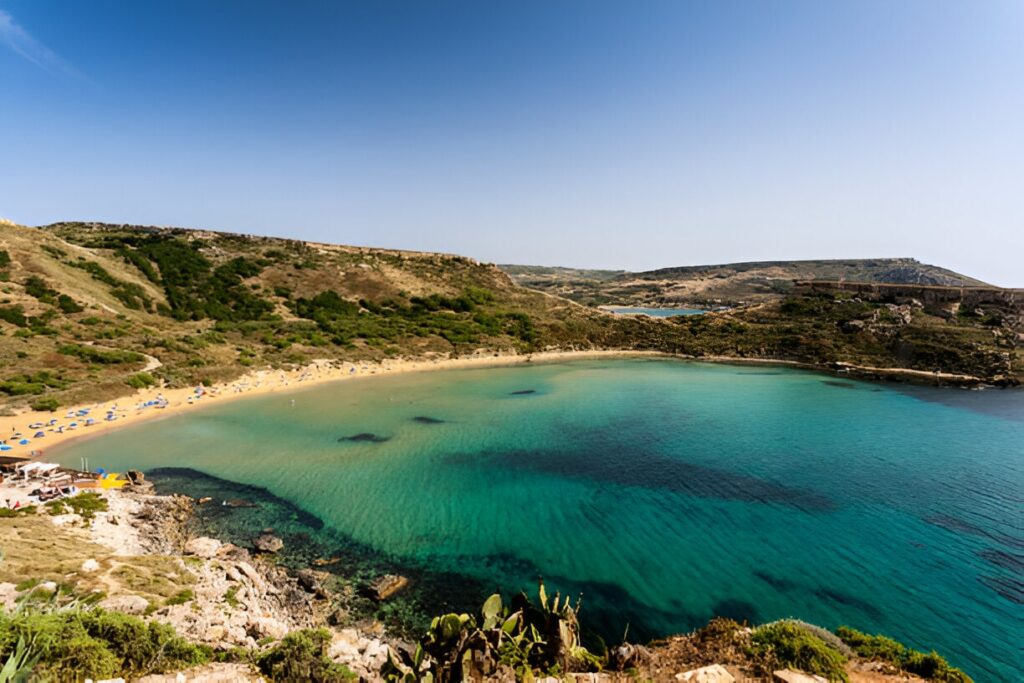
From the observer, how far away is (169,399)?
1328 inches

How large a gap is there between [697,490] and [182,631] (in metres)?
19.4

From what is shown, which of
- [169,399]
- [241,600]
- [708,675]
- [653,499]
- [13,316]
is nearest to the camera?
[708,675]

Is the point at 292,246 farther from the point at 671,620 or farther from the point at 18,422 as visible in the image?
the point at 671,620

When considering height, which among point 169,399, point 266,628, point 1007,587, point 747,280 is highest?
point 747,280

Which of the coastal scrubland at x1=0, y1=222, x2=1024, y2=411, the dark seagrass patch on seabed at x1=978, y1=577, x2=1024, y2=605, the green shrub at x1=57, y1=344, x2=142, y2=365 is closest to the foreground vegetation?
the dark seagrass patch on seabed at x1=978, y1=577, x2=1024, y2=605

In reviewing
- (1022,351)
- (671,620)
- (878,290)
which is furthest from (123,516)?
(878,290)

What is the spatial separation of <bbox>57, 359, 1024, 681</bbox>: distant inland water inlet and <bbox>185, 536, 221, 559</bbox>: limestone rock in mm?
1029

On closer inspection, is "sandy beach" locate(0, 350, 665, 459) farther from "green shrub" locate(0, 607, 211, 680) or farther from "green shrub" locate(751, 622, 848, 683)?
"green shrub" locate(751, 622, 848, 683)

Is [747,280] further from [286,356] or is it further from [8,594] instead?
[8,594]

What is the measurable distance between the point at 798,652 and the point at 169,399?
4122 centimetres

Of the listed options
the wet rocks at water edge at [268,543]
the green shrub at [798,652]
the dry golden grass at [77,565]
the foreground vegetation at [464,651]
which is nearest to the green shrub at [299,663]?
the foreground vegetation at [464,651]

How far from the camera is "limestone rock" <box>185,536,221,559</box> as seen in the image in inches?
571

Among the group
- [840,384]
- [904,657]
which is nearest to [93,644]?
[904,657]

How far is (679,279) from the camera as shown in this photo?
599 ft
